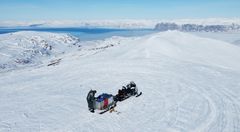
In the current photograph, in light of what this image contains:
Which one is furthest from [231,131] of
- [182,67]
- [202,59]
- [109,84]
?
[202,59]

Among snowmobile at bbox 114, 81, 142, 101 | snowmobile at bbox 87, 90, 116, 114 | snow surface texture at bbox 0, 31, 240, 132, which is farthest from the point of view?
snowmobile at bbox 114, 81, 142, 101

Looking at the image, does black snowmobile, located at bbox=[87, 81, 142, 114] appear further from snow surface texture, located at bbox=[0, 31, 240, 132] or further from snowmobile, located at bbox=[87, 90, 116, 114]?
snow surface texture, located at bbox=[0, 31, 240, 132]

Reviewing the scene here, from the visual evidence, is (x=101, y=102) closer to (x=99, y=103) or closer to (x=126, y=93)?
(x=99, y=103)

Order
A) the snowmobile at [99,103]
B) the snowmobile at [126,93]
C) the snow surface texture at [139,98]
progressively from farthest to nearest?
the snowmobile at [126,93] < the snowmobile at [99,103] < the snow surface texture at [139,98]

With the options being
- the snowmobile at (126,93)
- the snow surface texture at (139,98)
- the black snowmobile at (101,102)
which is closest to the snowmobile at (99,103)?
the black snowmobile at (101,102)

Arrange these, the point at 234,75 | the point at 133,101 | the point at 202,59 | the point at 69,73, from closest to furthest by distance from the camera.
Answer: the point at 133,101
the point at 234,75
the point at 69,73
the point at 202,59

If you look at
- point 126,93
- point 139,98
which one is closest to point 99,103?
point 126,93

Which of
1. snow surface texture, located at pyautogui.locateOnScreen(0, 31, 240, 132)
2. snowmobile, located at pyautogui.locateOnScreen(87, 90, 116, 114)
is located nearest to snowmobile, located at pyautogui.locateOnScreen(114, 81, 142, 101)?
snow surface texture, located at pyautogui.locateOnScreen(0, 31, 240, 132)

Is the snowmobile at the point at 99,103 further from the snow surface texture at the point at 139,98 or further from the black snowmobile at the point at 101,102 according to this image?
the snow surface texture at the point at 139,98

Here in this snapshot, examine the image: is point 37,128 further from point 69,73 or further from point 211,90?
point 69,73
